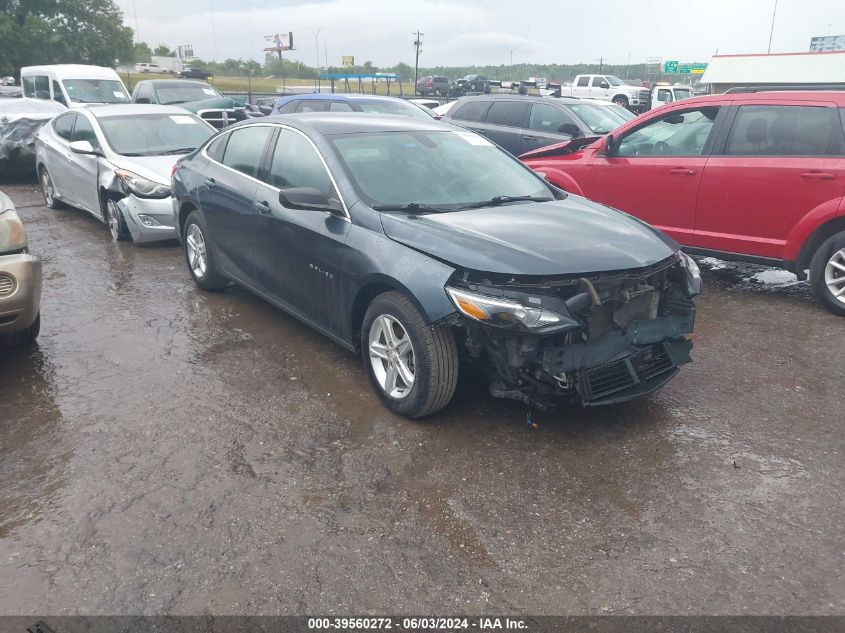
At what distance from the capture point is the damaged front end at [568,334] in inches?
135

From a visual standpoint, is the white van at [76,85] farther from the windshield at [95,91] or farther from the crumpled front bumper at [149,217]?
the crumpled front bumper at [149,217]

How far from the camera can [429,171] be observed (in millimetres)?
4617

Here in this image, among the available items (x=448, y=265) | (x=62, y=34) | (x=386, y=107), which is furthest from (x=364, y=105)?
(x=62, y=34)

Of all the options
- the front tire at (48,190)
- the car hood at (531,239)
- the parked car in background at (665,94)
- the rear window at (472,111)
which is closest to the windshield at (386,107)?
the rear window at (472,111)

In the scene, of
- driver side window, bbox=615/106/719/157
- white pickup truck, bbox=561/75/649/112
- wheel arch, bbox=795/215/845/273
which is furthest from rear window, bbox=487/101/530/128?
white pickup truck, bbox=561/75/649/112

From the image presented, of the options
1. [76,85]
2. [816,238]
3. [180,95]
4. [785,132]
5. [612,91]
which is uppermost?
[612,91]

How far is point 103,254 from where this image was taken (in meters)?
7.71

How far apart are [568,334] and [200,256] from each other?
12.9 feet

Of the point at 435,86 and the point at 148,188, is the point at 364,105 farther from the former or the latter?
the point at 435,86

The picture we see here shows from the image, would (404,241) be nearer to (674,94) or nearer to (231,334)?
(231,334)

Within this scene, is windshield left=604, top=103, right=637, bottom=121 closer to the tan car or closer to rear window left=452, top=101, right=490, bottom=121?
rear window left=452, top=101, right=490, bottom=121

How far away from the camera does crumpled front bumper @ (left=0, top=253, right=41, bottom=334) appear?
13.7ft

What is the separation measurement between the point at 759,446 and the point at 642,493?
Result: 0.89 meters

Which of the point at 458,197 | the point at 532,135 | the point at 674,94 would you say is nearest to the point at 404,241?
the point at 458,197
